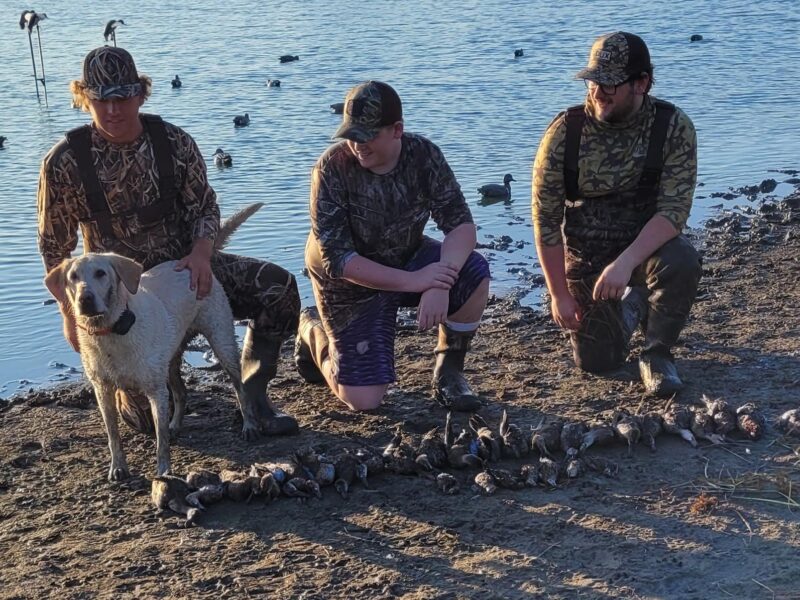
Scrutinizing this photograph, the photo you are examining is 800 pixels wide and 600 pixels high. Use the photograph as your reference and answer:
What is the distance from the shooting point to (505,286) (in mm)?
8852

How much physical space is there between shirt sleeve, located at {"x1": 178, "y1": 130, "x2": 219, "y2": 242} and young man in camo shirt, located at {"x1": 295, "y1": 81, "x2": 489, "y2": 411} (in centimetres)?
54

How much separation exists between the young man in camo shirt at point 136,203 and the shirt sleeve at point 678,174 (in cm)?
213

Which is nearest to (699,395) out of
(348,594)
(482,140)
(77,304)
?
(348,594)

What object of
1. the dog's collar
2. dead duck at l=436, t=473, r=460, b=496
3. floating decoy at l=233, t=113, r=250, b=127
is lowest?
dead duck at l=436, t=473, r=460, b=496

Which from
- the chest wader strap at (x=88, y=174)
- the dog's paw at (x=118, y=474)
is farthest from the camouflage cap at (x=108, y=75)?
the dog's paw at (x=118, y=474)

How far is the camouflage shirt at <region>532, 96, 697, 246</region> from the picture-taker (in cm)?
598

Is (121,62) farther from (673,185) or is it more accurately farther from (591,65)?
(673,185)

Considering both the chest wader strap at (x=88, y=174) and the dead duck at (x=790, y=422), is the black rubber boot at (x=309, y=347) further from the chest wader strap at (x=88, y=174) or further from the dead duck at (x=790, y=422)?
the dead duck at (x=790, y=422)

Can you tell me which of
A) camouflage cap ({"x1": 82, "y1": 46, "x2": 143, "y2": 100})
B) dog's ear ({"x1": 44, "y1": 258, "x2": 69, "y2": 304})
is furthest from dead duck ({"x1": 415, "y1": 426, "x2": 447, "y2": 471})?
camouflage cap ({"x1": 82, "y1": 46, "x2": 143, "y2": 100})

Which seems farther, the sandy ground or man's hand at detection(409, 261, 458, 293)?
man's hand at detection(409, 261, 458, 293)

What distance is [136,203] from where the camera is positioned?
5.95 metres

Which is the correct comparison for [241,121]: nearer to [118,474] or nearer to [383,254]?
[383,254]

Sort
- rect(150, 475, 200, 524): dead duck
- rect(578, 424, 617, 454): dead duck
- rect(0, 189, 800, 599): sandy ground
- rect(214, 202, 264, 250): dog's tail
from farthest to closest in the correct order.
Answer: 1. rect(214, 202, 264, 250): dog's tail
2. rect(578, 424, 617, 454): dead duck
3. rect(150, 475, 200, 524): dead duck
4. rect(0, 189, 800, 599): sandy ground

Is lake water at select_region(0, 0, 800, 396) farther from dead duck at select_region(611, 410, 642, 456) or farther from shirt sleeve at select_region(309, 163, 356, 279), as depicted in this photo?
dead duck at select_region(611, 410, 642, 456)
